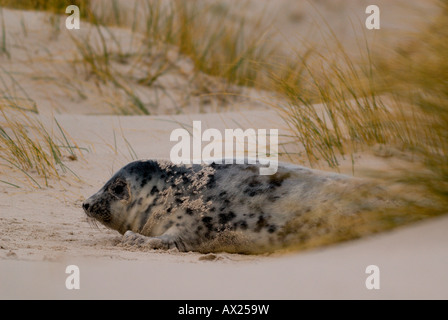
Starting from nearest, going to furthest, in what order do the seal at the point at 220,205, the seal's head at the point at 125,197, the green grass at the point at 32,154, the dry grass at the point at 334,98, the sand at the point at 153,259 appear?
the sand at the point at 153,259 → the dry grass at the point at 334,98 → the seal at the point at 220,205 → the seal's head at the point at 125,197 → the green grass at the point at 32,154

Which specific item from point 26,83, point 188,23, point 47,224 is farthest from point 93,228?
point 188,23

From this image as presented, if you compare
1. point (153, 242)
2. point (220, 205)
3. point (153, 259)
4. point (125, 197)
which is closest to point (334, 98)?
point (220, 205)

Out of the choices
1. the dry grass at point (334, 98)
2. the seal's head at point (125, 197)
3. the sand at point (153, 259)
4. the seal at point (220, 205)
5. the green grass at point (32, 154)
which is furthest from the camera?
the green grass at point (32, 154)

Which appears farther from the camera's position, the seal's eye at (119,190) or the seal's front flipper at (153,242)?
the seal's eye at (119,190)

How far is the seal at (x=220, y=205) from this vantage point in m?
3.26

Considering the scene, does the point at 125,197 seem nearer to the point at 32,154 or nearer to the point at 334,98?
the point at 32,154

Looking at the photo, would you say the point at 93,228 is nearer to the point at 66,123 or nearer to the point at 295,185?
the point at 295,185

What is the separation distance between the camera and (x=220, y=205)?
340cm

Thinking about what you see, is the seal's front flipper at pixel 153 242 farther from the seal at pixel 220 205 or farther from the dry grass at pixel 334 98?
the dry grass at pixel 334 98

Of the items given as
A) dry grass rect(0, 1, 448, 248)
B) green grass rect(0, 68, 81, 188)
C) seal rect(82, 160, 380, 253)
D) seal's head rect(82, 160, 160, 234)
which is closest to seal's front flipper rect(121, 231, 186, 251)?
seal rect(82, 160, 380, 253)

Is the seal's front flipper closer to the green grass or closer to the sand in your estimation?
the sand

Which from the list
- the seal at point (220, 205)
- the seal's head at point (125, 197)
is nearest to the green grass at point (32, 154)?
the seal's head at point (125, 197)

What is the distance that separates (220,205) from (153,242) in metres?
0.36

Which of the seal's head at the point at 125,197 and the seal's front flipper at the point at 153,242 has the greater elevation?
the seal's head at the point at 125,197
